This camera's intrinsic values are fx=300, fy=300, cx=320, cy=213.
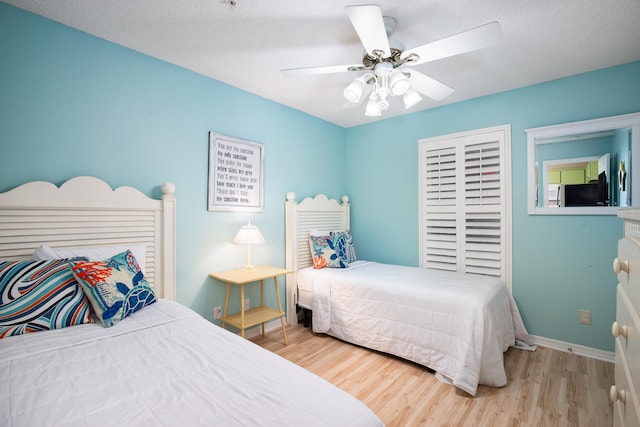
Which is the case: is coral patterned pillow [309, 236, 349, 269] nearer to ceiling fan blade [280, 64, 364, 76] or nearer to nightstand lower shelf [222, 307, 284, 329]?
nightstand lower shelf [222, 307, 284, 329]

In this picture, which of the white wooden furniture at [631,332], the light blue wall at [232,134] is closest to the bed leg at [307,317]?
the light blue wall at [232,134]

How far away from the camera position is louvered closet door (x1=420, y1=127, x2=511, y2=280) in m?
3.04

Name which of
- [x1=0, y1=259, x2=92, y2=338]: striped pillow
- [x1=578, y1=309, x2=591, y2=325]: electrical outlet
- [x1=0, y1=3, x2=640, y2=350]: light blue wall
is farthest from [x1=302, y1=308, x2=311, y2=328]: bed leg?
[x1=578, y1=309, x2=591, y2=325]: electrical outlet

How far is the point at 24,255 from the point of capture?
5.93 ft

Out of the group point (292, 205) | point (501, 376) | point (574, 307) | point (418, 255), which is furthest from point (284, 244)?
point (574, 307)

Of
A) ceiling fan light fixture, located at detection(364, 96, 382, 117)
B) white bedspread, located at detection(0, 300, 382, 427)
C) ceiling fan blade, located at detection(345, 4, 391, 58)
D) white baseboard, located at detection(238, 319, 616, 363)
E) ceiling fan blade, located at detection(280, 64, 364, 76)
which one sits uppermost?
ceiling fan blade, located at detection(345, 4, 391, 58)

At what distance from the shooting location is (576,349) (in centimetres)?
265

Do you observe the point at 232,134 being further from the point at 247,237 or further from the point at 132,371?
the point at 132,371

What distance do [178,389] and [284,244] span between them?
7.74 ft

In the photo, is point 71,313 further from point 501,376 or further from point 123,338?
point 501,376

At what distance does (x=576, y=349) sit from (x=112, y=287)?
3645 millimetres

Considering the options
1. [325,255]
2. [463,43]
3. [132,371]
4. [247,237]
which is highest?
[463,43]

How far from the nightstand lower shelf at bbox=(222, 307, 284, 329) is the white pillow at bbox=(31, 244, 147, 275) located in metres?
0.91

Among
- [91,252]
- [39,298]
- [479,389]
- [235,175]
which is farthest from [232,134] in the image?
[479,389]
